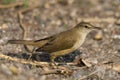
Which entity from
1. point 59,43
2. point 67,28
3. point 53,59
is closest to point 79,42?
point 59,43

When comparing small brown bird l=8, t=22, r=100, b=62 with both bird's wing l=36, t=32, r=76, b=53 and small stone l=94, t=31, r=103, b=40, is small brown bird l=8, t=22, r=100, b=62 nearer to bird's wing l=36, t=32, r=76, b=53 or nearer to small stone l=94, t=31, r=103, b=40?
bird's wing l=36, t=32, r=76, b=53

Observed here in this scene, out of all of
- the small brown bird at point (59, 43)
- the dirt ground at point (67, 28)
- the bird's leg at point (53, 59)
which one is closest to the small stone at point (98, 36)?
the dirt ground at point (67, 28)

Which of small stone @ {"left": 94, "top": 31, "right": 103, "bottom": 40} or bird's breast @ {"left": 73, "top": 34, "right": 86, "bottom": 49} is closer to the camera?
bird's breast @ {"left": 73, "top": 34, "right": 86, "bottom": 49}

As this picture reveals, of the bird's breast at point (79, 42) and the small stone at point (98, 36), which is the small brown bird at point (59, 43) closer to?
the bird's breast at point (79, 42)

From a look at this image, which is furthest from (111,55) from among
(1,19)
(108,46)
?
(1,19)

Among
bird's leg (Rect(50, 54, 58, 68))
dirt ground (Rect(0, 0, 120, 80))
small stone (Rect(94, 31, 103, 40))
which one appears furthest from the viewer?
small stone (Rect(94, 31, 103, 40))

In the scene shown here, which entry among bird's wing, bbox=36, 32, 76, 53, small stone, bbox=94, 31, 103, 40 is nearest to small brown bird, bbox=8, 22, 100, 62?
bird's wing, bbox=36, 32, 76, 53
